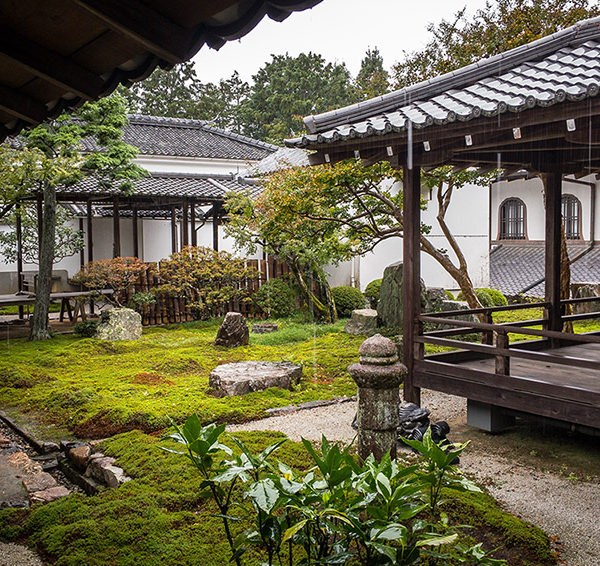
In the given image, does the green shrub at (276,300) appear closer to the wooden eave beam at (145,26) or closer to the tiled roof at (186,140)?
the tiled roof at (186,140)

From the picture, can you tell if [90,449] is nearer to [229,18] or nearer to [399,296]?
[229,18]

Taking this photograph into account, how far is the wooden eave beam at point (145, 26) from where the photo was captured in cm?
252

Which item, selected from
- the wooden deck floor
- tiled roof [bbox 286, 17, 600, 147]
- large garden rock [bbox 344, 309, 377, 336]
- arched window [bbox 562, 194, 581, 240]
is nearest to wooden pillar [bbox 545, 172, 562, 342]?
the wooden deck floor

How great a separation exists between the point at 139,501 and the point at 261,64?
36280 mm

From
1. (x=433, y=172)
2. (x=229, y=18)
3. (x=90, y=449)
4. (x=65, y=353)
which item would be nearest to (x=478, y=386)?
(x=90, y=449)

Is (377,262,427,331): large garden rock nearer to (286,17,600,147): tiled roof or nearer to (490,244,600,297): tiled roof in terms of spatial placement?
(286,17,600,147): tiled roof

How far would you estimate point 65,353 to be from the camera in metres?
11.0

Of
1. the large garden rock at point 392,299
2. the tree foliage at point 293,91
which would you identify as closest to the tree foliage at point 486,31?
the large garden rock at point 392,299

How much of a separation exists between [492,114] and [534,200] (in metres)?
15.6

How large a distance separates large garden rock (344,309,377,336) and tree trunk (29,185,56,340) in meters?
6.73

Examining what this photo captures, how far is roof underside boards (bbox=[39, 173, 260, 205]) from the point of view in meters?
15.4

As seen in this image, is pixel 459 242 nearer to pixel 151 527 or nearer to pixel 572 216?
pixel 572 216

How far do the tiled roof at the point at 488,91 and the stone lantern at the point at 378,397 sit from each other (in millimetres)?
2468

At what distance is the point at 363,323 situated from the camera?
12930 millimetres
